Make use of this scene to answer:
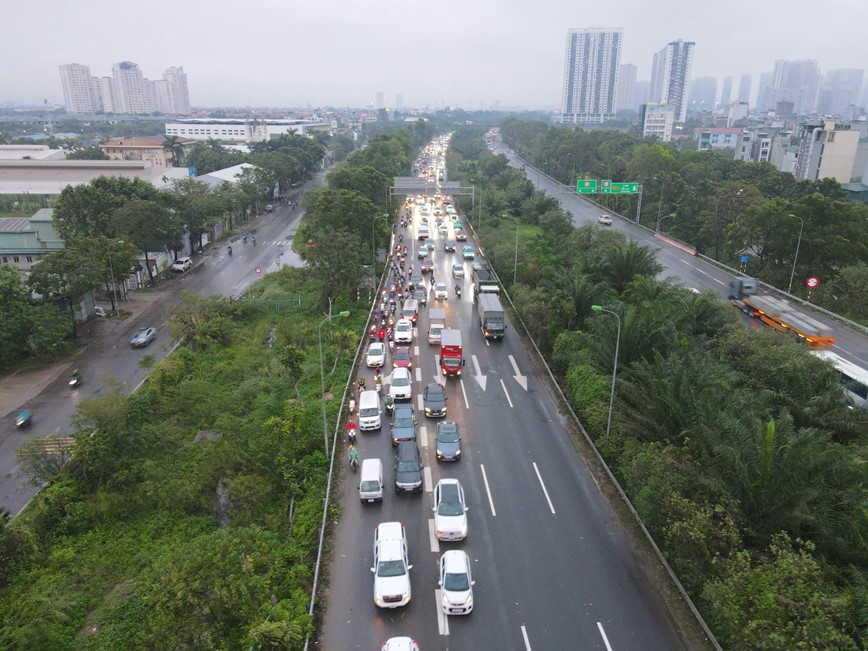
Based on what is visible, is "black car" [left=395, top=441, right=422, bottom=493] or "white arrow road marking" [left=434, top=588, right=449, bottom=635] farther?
"black car" [left=395, top=441, right=422, bottom=493]

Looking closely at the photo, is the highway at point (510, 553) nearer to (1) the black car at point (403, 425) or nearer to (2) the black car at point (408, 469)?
(2) the black car at point (408, 469)

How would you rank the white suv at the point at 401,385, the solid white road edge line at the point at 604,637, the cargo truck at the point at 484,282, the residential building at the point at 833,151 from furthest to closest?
the residential building at the point at 833,151, the cargo truck at the point at 484,282, the white suv at the point at 401,385, the solid white road edge line at the point at 604,637

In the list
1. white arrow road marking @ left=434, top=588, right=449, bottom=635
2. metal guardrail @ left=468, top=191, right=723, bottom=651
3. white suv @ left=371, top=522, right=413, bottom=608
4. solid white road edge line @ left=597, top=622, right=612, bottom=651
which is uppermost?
white suv @ left=371, top=522, right=413, bottom=608

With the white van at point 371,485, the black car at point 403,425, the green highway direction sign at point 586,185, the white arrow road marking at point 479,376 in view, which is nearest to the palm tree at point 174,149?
the green highway direction sign at point 586,185

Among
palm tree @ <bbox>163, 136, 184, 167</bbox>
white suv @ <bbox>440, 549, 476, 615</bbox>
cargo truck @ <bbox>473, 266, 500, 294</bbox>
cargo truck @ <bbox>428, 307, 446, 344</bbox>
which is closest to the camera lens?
white suv @ <bbox>440, 549, 476, 615</bbox>

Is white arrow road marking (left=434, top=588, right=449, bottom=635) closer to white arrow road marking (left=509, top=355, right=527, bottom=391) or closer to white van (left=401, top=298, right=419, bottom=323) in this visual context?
white arrow road marking (left=509, top=355, right=527, bottom=391)

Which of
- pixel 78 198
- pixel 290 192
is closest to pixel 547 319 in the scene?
pixel 78 198

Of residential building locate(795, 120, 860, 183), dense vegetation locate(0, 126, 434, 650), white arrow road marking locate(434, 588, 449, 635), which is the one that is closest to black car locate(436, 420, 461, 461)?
dense vegetation locate(0, 126, 434, 650)

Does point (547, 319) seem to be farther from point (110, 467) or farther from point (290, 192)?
point (290, 192)
